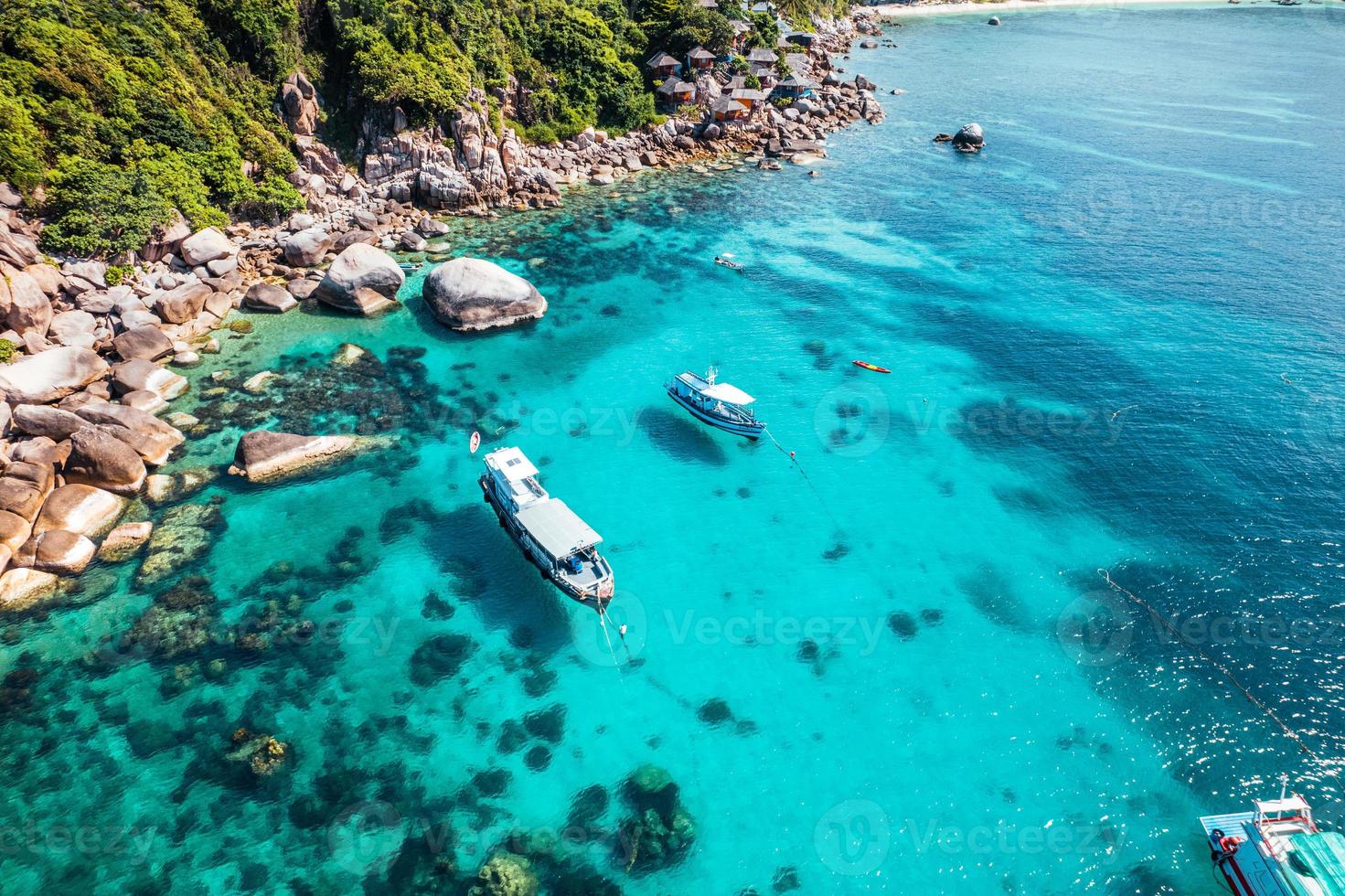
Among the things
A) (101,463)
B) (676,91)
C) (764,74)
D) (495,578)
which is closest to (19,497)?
(101,463)

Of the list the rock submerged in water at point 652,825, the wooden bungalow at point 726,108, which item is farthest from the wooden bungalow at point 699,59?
the rock submerged in water at point 652,825

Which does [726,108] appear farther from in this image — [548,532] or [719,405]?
[548,532]

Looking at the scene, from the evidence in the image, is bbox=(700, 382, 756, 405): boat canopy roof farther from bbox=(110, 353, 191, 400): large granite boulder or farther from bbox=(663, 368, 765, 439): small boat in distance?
bbox=(110, 353, 191, 400): large granite boulder

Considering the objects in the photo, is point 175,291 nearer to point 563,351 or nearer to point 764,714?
point 563,351

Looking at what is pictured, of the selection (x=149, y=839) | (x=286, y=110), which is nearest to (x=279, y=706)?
(x=149, y=839)

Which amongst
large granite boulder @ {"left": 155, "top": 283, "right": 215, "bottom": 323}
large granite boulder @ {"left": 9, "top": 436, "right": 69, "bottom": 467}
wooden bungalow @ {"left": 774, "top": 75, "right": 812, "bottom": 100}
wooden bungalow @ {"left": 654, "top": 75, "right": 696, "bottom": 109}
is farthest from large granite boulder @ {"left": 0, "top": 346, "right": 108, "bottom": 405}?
wooden bungalow @ {"left": 774, "top": 75, "right": 812, "bottom": 100}
